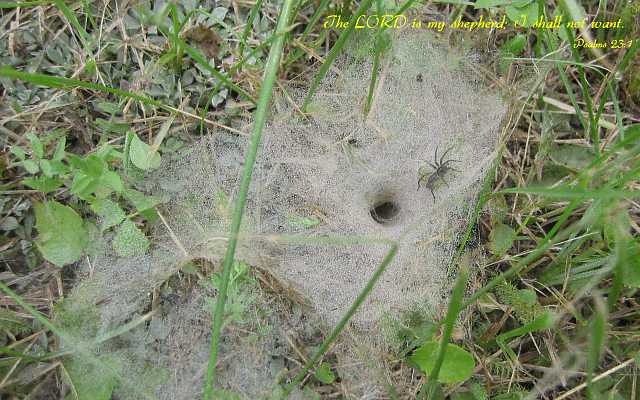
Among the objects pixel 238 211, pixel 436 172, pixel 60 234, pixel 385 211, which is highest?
pixel 238 211

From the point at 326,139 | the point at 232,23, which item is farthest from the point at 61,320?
the point at 232,23

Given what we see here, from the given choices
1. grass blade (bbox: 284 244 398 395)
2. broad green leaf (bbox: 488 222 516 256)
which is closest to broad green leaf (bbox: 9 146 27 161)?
grass blade (bbox: 284 244 398 395)

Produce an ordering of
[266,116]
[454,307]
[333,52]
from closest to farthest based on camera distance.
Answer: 1. [454,307]
2. [333,52]
3. [266,116]

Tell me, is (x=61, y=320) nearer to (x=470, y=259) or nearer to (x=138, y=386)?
(x=138, y=386)

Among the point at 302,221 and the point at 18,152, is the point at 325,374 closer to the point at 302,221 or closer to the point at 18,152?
the point at 302,221

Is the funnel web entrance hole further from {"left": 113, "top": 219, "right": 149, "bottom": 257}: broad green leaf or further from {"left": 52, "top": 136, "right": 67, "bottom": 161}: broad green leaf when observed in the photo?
{"left": 52, "top": 136, "right": 67, "bottom": 161}: broad green leaf

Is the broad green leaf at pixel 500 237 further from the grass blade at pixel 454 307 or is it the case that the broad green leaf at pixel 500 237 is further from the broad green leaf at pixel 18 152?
the broad green leaf at pixel 18 152

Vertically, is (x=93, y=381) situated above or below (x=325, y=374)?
below

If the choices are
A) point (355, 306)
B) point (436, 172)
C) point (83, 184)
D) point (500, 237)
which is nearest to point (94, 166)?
point (83, 184)
